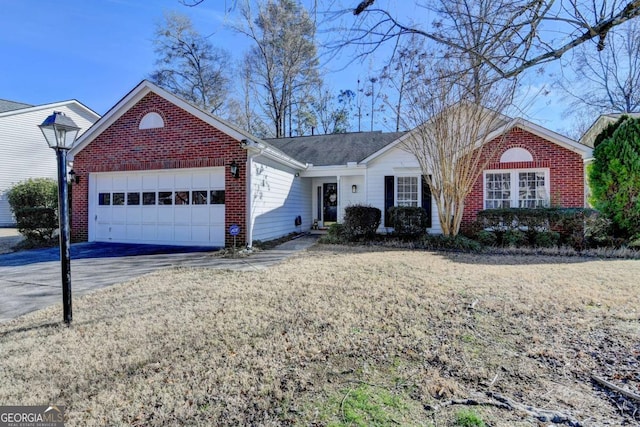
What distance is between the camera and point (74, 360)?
305 centimetres

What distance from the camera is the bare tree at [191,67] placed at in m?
24.2

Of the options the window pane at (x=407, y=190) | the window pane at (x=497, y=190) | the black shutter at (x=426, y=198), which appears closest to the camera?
the window pane at (x=497, y=190)

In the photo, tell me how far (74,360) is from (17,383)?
41cm

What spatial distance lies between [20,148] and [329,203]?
18.7m

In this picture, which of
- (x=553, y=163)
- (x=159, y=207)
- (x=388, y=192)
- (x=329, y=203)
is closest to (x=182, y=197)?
(x=159, y=207)

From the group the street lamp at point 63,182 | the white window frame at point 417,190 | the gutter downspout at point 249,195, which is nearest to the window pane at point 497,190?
the white window frame at point 417,190

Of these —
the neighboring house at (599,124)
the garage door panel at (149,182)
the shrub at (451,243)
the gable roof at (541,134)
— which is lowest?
the shrub at (451,243)

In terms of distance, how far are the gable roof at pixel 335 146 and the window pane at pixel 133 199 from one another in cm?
662

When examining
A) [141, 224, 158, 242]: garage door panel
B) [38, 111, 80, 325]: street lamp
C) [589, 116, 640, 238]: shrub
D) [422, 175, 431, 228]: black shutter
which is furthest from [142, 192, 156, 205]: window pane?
[589, 116, 640, 238]: shrub

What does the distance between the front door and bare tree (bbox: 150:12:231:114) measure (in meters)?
15.3

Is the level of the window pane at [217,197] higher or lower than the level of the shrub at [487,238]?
higher

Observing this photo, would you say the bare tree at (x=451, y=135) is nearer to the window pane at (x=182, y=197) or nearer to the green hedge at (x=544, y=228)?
the green hedge at (x=544, y=228)

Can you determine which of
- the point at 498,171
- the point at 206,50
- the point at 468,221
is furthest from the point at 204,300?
the point at 206,50

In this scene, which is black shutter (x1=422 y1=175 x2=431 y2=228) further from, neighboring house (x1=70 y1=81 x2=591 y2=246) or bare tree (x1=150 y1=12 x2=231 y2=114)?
bare tree (x1=150 y1=12 x2=231 y2=114)
